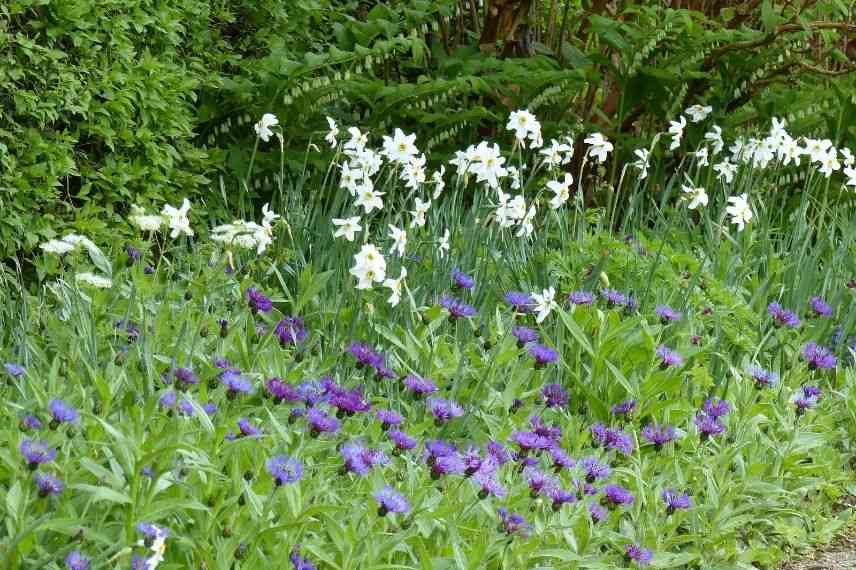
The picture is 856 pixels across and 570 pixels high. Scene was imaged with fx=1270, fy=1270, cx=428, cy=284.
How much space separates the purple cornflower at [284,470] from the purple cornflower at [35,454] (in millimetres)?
424

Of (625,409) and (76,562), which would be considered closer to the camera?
(76,562)

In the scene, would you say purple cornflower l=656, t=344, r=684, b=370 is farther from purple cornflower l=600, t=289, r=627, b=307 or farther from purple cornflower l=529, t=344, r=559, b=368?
purple cornflower l=529, t=344, r=559, b=368

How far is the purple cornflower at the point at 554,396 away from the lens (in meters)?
3.52

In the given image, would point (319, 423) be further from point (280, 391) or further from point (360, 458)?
point (280, 391)

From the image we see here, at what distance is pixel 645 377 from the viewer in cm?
384

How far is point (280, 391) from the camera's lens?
9.78ft

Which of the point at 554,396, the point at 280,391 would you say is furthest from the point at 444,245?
the point at 280,391

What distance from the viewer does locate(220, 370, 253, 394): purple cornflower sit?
2.84 meters

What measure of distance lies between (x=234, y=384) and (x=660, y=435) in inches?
47.7

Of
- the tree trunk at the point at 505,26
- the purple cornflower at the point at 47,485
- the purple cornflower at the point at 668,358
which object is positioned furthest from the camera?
the tree trunk at the point at 505,26

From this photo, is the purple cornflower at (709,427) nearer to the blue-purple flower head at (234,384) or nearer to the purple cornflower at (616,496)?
the purple cornflower at (616,496)

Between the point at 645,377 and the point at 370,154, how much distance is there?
114 centimetres

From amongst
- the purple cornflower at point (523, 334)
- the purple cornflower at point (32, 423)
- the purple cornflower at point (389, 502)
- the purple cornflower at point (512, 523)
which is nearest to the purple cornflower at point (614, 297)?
the purple cornflower at point (523, 334)

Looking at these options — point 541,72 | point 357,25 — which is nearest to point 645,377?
point 541,72
